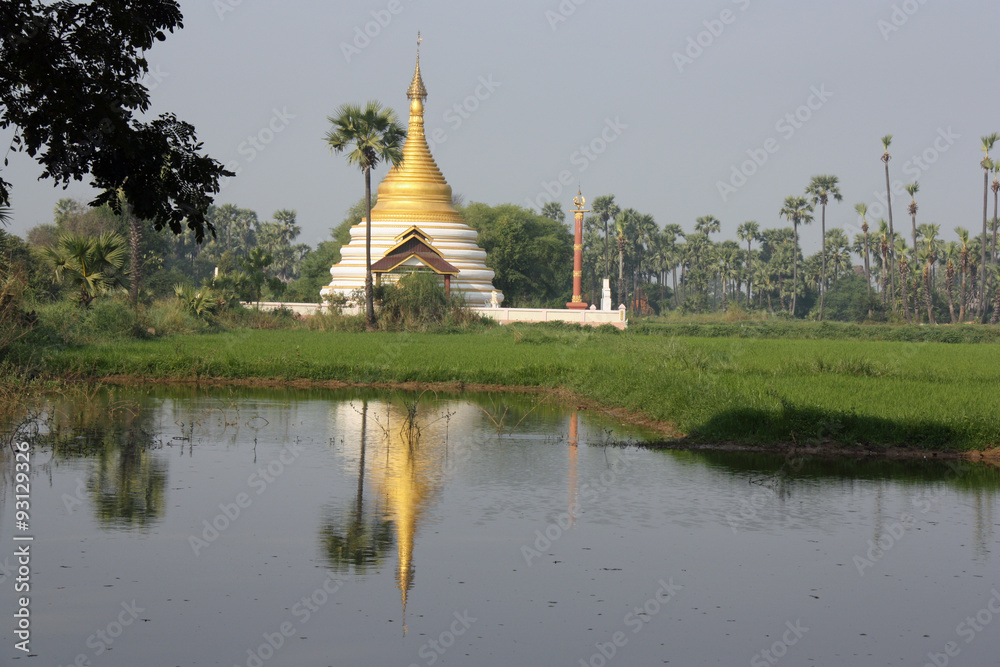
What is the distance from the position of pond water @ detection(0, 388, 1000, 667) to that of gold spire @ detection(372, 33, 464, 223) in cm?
3962

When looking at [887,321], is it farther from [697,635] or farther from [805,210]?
[697,635]

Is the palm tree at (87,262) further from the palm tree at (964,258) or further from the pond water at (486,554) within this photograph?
the palm tree at (964,258)

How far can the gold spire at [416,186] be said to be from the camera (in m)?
55.5

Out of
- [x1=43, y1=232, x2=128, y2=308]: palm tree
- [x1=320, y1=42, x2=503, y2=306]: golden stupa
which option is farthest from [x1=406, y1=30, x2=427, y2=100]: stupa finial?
[x1=43, y1=232, x2=128, y2=308]: palm tree

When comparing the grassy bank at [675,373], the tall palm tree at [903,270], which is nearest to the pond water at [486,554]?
the grassy bank at [675,373]

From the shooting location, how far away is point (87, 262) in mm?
32125

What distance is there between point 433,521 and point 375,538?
911mm

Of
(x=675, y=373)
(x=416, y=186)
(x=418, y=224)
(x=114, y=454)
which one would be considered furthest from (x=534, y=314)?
(x=114, y=454)

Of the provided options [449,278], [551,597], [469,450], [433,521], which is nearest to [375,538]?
[433,521]

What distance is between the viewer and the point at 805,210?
89250 millimetres

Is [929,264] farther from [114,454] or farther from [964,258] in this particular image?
[114,454]

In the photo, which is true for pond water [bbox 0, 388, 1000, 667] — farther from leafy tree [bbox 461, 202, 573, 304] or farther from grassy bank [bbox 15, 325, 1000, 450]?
leafy tree [bbox 461, 202, 573, 304]

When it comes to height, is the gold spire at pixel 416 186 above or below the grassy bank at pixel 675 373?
above

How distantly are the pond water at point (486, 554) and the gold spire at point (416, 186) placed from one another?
3962cm
